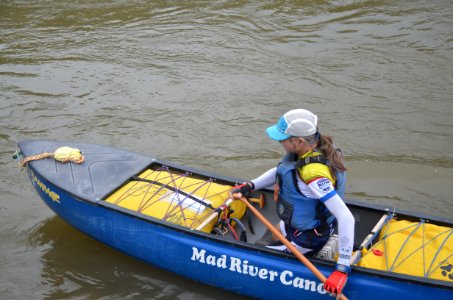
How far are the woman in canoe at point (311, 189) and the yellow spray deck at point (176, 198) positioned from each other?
0.89 metres

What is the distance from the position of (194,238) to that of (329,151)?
1487mm

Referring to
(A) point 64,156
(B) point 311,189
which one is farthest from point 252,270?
(A) point 64,156

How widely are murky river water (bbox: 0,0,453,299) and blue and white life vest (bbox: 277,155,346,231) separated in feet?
4.42

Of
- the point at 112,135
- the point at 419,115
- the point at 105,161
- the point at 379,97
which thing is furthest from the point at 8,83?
the point at 419,115

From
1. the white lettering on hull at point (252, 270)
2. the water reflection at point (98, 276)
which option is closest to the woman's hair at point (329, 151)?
the white lettering on hull at point (252, 270)

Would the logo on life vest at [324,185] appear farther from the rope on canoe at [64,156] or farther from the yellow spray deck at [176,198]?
the rope on canoe at [64,156]

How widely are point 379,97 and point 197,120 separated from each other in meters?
3.14

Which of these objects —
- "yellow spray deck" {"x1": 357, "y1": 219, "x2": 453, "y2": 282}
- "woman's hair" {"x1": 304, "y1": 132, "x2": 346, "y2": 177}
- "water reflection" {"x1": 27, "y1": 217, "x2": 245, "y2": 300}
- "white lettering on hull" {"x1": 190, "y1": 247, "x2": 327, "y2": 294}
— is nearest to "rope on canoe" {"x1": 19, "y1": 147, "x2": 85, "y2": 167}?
"water reflection" {"x1": 27, "y1": 217, "x2": 245, "y2": 300}

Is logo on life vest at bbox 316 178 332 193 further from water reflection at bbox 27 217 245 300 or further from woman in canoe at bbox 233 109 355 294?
water reflection at bbox 27 217 245 300

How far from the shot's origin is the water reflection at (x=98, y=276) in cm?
513

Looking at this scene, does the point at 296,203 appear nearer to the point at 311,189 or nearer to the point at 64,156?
the point at 311,189

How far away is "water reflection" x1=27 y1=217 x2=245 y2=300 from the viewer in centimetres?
513

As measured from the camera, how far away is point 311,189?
3848 mm

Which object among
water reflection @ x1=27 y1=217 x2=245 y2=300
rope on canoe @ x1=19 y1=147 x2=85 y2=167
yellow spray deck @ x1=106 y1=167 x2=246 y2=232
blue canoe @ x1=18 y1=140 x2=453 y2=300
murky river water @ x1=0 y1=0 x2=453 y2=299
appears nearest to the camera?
blue canoe @ x1=18 y1=140 x2=453 y2=300
